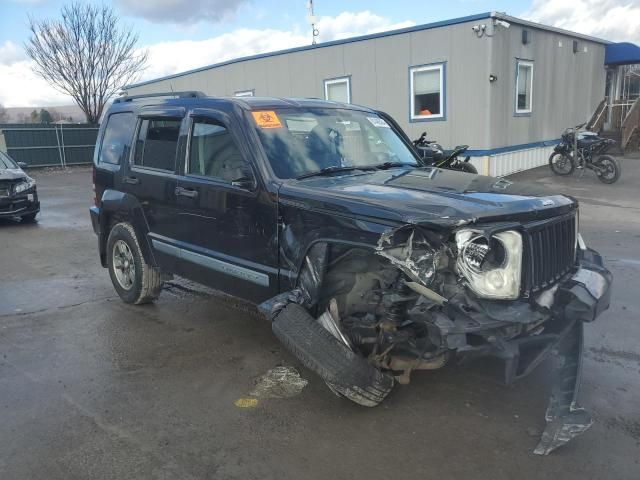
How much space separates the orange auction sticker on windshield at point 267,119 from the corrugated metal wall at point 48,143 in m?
22.2

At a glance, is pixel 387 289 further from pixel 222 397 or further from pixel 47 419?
pixel 47 419

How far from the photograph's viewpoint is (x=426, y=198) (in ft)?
10.7

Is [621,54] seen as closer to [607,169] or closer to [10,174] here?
[607,169]

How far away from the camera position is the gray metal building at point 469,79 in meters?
13.4

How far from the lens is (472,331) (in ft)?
9.43

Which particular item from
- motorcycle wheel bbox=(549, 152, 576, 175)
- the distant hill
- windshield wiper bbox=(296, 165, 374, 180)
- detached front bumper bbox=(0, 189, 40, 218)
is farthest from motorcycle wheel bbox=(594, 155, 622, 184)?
the distant hill

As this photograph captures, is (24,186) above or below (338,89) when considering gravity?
below

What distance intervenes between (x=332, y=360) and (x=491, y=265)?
3.40 ft

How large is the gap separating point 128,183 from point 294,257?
2.32 m

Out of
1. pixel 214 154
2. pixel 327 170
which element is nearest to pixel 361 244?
pixel 327 170

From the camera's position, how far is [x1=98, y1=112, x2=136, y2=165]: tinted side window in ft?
17.5

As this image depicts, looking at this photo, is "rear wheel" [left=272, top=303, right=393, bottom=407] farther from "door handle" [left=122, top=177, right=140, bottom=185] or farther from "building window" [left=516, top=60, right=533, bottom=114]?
"building window" [left=516, top=60, right=533, bottom=114]

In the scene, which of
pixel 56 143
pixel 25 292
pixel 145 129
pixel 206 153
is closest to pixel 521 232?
pixel 206 153

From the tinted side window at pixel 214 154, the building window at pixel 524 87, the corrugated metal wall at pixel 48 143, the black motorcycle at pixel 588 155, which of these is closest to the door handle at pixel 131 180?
the tinted side window at pixel 214 154
